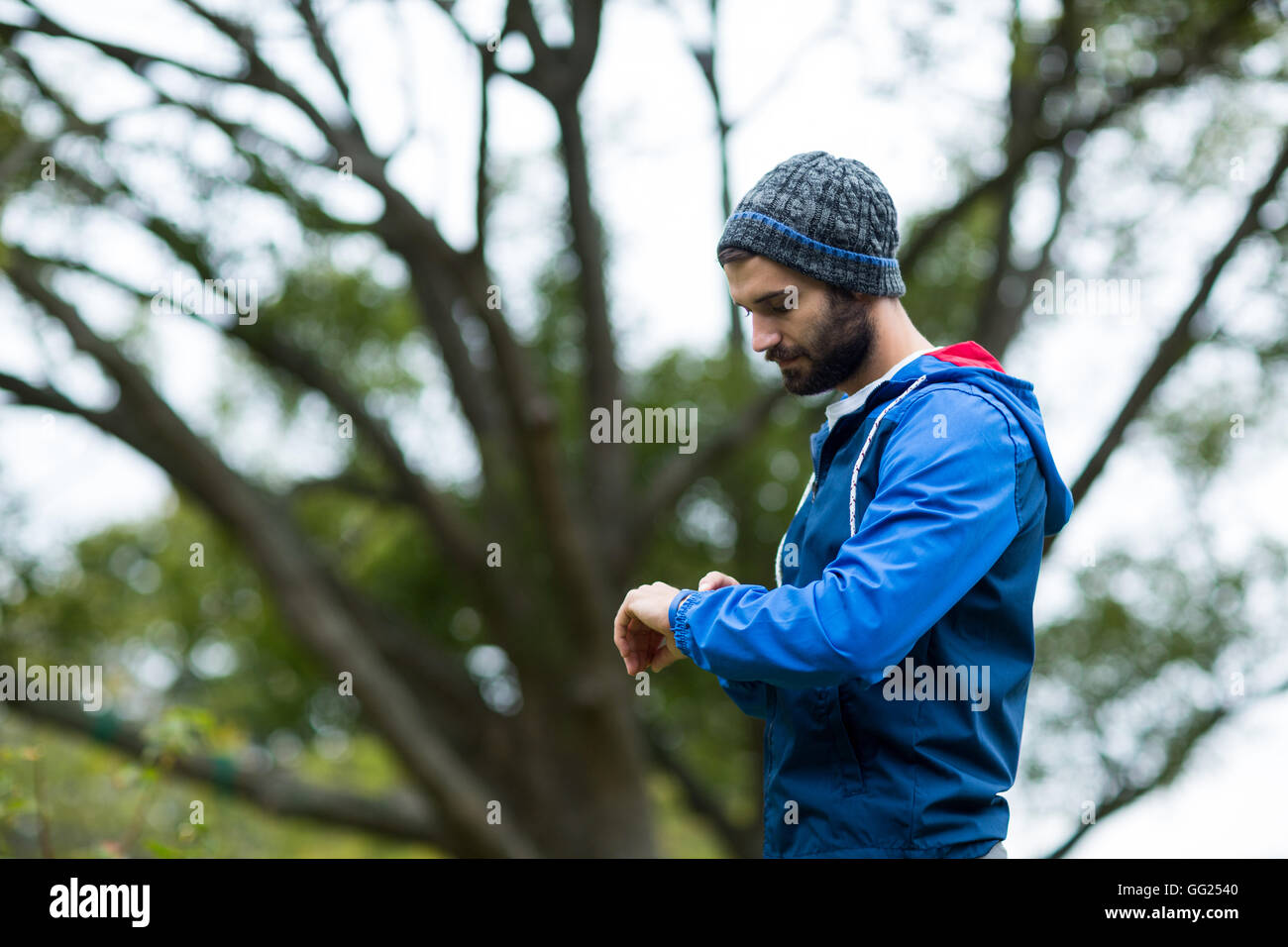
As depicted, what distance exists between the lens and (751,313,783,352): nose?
2111 millimetres

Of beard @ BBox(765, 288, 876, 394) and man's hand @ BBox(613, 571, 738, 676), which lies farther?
beard @ BBox(765, 288, 876, 394)

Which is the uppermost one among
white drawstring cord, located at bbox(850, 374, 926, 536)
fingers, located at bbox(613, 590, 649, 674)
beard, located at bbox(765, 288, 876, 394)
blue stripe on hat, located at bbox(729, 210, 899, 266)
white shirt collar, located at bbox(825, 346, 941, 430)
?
blue stripe on hat, located at bbox(729, 210, 899, 266)

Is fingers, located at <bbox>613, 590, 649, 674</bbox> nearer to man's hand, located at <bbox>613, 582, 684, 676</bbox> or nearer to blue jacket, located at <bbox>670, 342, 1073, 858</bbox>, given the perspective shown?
man's hand, located at <bbox>613, 582, 684, 676</bbox>

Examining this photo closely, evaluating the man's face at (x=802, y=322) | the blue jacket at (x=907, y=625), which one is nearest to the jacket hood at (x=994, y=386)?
the blue jacket at (x=907, y=625)

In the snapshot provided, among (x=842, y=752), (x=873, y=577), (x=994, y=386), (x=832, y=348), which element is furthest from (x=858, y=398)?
(x=842, y=752)

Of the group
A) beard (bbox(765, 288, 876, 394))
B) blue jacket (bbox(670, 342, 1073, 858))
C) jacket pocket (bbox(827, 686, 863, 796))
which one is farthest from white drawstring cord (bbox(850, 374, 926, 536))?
jacket pocket (bbox(827, 686, 863, 796))

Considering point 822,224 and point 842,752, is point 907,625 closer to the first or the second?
point 842,752

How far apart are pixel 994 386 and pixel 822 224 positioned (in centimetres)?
38

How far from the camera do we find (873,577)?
173cm

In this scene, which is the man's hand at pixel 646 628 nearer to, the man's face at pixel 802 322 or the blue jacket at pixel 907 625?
the blue jacket at pixel 907 625

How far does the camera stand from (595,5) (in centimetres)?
678

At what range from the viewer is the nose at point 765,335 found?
2111 mm

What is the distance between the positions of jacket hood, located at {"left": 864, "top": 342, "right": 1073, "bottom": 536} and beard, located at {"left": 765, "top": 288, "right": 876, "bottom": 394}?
0.33ft
